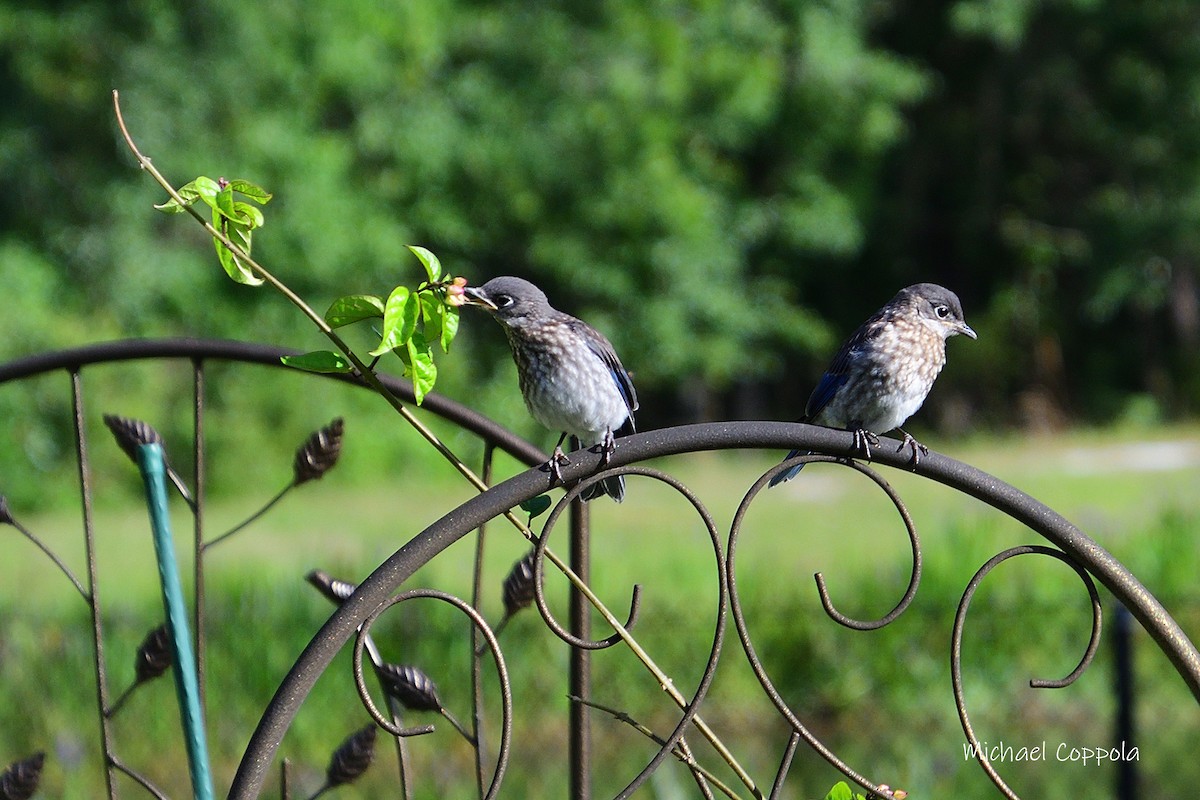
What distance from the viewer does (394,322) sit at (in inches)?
53.9

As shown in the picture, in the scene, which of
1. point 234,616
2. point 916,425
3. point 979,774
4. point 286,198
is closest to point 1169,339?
point 916,425

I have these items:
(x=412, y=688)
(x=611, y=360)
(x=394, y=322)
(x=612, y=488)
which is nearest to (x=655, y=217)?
(x=611, y=360)

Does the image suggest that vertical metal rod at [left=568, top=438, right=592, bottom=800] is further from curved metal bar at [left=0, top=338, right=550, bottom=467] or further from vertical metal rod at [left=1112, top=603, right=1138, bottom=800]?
vertical metal rod at [left=1112, top=603, right=1138, bottom=800]

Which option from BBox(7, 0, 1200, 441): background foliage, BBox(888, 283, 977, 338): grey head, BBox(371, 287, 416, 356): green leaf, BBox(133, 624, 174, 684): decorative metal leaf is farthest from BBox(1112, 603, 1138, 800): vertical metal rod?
BBox(7, 0, 1200, 441): background foliage

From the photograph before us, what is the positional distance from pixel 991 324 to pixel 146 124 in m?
8.37

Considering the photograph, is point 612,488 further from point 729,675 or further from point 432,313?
point 729,675

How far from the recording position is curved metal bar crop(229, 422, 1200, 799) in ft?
4.58

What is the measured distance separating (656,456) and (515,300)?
0.84 m

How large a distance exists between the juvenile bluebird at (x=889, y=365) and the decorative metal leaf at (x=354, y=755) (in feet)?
2.86

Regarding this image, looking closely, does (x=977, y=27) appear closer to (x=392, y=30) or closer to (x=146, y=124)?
(x=392, y=30)

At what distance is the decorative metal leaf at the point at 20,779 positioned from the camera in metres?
1.98

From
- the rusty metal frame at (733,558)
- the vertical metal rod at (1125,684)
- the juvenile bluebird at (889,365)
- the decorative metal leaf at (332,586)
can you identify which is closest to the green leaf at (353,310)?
the rusty metal frame at (733,558)

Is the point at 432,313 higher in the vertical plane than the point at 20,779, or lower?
higher

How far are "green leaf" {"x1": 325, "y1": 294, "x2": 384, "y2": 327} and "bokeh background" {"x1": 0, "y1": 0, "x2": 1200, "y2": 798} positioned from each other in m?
3.95
